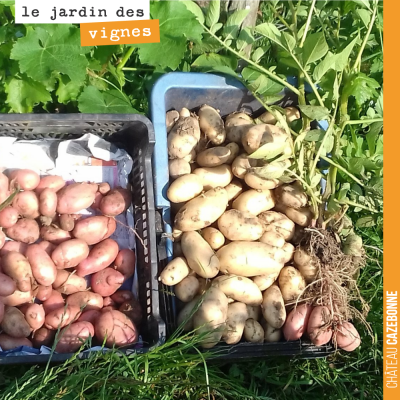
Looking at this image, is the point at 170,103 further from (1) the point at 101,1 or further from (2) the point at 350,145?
(2) the point at 350,145

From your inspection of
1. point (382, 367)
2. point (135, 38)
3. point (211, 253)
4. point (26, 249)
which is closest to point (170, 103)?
point (135, 38)

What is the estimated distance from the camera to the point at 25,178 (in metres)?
1.74

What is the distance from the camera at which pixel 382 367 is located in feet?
6.24

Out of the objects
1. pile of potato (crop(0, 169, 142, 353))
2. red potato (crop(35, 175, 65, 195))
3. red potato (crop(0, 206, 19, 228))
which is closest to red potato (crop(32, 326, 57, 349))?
pile of potato (crop(0, 169, 142, 353))

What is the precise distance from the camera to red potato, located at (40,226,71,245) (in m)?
Answer: 1.75

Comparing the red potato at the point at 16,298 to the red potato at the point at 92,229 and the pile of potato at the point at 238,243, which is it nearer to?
the red potato at the point at 92,229

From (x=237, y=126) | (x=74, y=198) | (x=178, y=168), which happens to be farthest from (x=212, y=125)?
(x=74, y=198)

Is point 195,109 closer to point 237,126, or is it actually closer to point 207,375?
point 237,126

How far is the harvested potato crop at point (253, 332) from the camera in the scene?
1730 mm

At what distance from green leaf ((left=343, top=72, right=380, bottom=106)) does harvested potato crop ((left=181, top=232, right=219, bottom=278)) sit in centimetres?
68

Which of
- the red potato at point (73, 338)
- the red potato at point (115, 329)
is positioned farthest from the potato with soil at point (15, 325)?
the red potato at point (115, 329)

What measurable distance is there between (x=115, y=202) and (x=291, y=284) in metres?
0.64

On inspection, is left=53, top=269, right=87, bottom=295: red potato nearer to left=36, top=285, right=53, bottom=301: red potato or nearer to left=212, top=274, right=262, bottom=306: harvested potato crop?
left=36, top=285, right=53, bottom=301: red potato

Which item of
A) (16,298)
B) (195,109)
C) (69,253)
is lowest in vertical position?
(16,298)
